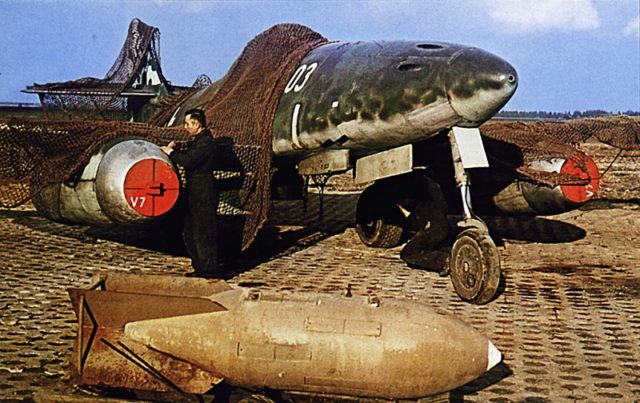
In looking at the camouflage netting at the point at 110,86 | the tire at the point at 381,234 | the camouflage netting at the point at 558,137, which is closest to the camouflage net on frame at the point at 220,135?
the tire at the point at 381,234

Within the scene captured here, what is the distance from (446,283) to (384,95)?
2394 mm

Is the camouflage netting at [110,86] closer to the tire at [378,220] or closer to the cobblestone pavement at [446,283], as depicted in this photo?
the cobblestone pavement at [446,283]

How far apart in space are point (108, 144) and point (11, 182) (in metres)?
1.71

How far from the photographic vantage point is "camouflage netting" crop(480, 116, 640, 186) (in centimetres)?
943

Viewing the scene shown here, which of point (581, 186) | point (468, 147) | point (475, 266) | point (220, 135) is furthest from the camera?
point (220, 135)

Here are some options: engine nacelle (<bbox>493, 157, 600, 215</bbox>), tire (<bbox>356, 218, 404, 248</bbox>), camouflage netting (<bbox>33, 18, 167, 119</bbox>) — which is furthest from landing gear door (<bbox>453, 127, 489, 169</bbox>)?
camouflage netting (<bbox>33, 18, 167, 119</bbox>)

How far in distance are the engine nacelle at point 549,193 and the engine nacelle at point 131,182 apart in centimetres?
459

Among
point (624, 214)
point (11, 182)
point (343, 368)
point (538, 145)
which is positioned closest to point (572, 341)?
point (343, 368)

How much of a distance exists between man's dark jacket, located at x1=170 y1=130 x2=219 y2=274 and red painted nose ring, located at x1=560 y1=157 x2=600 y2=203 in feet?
14.1

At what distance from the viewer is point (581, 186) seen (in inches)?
376

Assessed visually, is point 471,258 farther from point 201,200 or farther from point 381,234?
point 381,234

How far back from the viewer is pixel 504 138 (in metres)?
10.2

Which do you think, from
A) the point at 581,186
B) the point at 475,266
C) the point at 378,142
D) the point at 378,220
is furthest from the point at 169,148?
the point at 581,186

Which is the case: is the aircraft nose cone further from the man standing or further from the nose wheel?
the man standing
